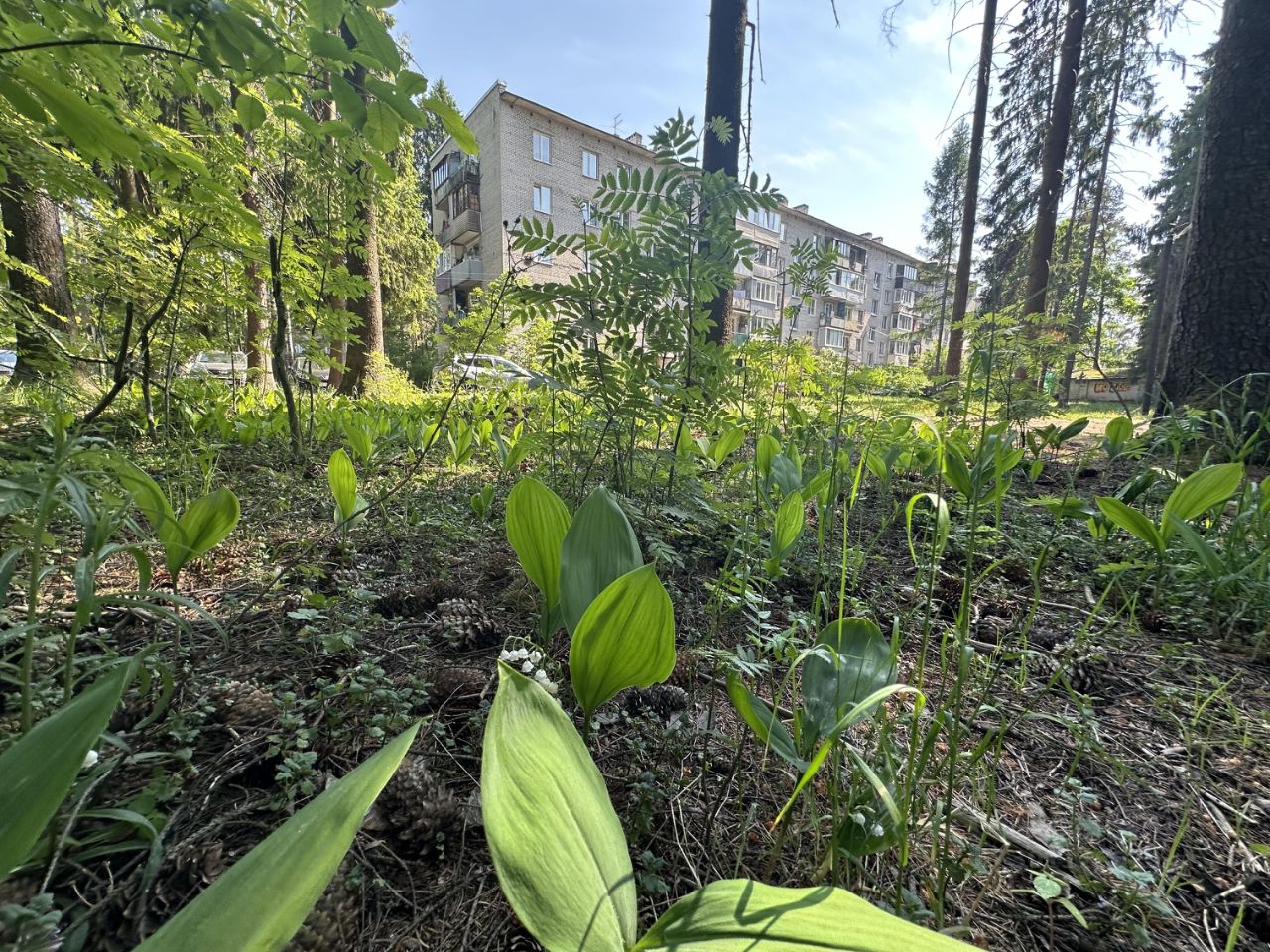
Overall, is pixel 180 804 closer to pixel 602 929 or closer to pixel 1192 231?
pixel 602 929

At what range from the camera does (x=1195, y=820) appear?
880 mm

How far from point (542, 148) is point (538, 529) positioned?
2564cm

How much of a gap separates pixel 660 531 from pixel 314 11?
1508mm

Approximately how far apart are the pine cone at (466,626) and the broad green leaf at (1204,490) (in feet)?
6.29

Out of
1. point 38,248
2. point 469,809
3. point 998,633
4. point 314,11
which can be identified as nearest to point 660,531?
point 998,633

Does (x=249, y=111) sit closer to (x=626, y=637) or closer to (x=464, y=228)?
(x=626, y=637)

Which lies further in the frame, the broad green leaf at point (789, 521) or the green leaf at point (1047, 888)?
the broad green leaf at point (789, 521)

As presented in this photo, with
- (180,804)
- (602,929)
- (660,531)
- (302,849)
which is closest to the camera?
(302,849)

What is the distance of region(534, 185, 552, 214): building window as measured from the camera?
72.5 ft

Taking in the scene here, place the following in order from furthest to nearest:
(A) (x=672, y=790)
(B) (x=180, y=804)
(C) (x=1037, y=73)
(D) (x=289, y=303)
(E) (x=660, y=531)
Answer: (C) (x=1037, y=73), (D) (x=289, y=303), (E) (x=660, y=531), (A) (x=672, y=790), (B) (x=180, y=804)

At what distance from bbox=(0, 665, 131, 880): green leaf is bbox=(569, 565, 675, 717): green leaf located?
46cm

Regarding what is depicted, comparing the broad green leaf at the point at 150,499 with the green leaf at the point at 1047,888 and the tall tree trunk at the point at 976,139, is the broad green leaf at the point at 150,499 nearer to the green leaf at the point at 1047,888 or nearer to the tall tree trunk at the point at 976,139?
the green leaf at the point at 1047,888

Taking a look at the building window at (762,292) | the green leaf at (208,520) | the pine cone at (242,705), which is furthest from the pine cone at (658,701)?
the building window at (762,292)

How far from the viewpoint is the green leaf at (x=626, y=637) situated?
0.73m
